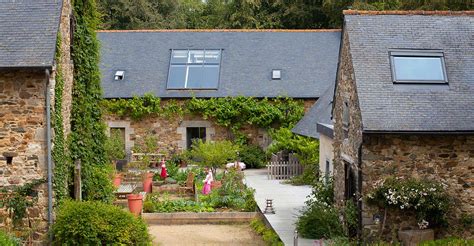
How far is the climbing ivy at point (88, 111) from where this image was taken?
55.0 feet

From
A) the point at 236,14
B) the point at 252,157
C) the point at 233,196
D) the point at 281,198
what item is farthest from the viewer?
the point at 236,14

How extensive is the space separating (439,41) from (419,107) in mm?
2060

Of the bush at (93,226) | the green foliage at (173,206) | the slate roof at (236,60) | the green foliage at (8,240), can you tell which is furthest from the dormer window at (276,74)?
the green foliage at (8,240)

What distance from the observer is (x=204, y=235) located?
711 inches

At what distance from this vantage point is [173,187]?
77.4ft

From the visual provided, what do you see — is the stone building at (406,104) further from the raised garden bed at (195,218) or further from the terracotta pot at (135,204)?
the terracotta pot at (135,204)

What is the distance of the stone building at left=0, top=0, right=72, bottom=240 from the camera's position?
1463cm

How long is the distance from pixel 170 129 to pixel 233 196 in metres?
8.66

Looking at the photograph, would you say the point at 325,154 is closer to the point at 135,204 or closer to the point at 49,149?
the point at 135,204

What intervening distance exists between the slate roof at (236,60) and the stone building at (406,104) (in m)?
12.4

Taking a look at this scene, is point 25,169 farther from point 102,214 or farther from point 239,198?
point 239,198

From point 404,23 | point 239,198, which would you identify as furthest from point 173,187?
point 404,23

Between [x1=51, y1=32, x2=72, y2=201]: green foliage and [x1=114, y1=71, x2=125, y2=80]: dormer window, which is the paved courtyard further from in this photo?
[x1=114, y1=71, x2=125, y2=80]: dormer window

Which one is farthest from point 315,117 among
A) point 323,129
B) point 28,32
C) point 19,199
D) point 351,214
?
point 19,199
